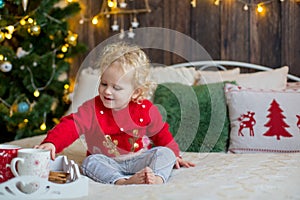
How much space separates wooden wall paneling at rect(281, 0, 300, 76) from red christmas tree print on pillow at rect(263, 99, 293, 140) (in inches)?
26.5

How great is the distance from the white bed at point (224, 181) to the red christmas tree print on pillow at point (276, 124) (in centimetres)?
30

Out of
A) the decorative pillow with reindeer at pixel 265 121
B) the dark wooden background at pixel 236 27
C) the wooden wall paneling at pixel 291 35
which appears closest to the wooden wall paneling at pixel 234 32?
the dark wooden background at pixel 236 27

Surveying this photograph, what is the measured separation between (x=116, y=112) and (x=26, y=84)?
1303 mm

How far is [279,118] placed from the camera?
2.54m

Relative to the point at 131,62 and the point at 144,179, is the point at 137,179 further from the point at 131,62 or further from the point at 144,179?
the point at 131,62

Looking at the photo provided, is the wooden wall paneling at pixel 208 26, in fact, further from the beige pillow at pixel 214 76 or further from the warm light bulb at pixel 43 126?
the warm light bulb at pixel 43 126

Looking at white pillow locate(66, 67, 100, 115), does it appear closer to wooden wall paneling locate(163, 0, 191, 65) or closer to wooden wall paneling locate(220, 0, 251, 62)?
wooden wall paneling locate(163, 0, 191, 65)

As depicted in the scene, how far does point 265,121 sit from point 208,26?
Answer: 3.14 feet

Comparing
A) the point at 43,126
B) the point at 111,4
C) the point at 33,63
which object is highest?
the point at 111,4

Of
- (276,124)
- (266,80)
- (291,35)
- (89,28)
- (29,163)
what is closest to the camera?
A: (29,163)

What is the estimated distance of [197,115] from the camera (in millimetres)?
2641

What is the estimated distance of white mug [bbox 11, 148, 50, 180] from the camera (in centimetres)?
162

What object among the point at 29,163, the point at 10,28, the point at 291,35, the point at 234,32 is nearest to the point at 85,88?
the point at 10,28

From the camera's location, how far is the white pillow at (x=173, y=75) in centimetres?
303
